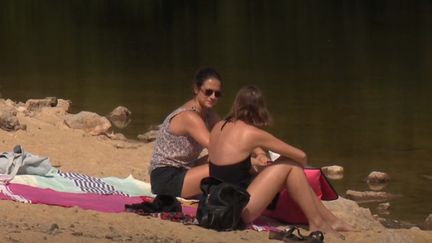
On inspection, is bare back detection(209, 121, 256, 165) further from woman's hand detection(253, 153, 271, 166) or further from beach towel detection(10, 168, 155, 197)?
beach towel detection(10, 168, 155, 197)

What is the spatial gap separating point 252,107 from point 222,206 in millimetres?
748

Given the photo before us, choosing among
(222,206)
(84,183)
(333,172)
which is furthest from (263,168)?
(333,172)

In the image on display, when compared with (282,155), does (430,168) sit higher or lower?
lower

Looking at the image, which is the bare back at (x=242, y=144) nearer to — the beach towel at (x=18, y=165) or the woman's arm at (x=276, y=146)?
the woman's arm at (x=276, y=146)

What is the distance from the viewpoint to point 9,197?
7469mm

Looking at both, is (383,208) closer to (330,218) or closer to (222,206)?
(330,218)

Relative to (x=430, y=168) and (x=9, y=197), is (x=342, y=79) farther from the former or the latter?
(x=9, y=197)

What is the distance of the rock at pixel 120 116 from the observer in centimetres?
1481

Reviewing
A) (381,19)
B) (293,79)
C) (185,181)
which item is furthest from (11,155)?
(381,19)

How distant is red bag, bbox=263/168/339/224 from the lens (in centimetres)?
773

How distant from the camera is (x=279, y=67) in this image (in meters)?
23.0

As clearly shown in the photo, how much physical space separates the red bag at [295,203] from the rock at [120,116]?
6980 mm

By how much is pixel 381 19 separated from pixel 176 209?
30.3 metres

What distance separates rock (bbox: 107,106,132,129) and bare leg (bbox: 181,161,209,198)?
21.8 feet
